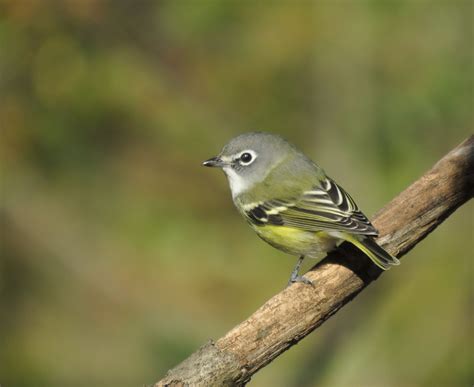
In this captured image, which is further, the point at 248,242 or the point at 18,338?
the point at 248,242

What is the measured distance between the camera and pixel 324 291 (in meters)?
4.78

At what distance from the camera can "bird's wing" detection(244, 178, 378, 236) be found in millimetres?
5102

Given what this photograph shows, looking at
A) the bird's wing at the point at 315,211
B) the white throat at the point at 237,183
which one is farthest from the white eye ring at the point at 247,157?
the bird's wing at the point at 315,211

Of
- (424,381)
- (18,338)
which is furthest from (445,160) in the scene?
(18,338)

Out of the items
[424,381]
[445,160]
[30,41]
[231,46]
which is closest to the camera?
[445,160]

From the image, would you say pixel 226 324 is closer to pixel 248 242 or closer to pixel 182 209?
pixel 248 242

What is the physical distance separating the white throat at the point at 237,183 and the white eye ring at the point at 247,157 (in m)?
0.13

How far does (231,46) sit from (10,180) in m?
4.01

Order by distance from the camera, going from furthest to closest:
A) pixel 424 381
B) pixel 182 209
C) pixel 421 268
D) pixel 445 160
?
pixel 182 209, pixel 421 268, pixel 424 381, pixel 445 160

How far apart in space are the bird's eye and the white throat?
0.14m

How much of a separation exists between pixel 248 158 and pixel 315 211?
0.98m

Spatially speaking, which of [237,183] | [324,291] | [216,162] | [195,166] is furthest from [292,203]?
[195,166]

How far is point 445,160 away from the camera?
5.28 m

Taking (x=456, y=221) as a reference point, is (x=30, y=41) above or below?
above
